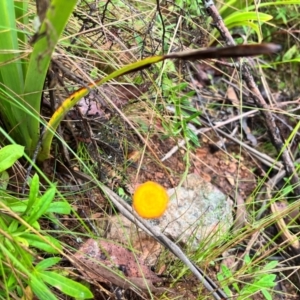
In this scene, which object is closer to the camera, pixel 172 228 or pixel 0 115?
pixel 0 115

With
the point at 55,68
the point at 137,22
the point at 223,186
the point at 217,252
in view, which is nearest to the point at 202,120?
the point at 223,186

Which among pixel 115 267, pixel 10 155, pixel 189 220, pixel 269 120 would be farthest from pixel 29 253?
pixel 269 120

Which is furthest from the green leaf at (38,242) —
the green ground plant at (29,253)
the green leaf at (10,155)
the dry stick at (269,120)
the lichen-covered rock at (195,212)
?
the dry stick at (269,120)

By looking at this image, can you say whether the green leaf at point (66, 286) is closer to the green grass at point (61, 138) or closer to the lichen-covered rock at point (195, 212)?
the green grass at point (61, 138)

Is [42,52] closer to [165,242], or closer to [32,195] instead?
[32,195]

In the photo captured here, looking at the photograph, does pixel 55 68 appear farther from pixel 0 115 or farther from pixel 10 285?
pixel 10 285

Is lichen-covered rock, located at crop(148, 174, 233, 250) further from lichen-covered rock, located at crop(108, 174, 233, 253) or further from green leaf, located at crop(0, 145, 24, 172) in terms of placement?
green leaf, located at crop(0, 145, 24, 172)
